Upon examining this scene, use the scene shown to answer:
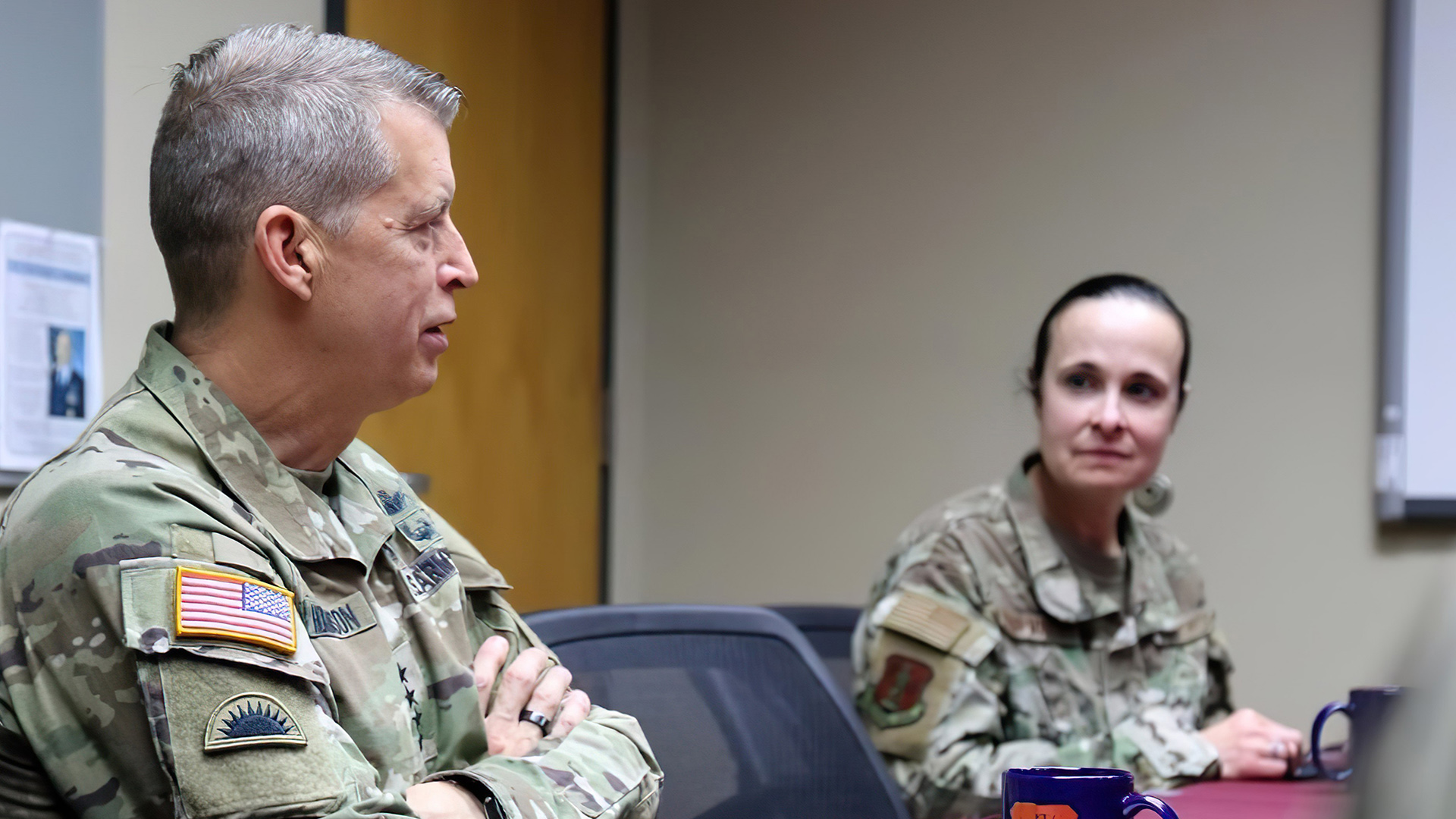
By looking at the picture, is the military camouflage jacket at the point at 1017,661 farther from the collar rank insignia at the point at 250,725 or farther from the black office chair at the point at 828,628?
the collar rank insignia at the point at 250,725

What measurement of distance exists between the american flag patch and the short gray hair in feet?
0.86

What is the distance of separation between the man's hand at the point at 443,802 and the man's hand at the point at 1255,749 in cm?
101

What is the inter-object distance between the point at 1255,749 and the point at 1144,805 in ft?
2.66

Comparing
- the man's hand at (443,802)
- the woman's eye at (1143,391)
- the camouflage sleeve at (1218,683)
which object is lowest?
the camouflage sleeve at (1218,683)

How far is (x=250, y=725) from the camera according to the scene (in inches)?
34.2

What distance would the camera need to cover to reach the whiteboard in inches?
113

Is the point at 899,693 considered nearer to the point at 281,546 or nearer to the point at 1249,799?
the point at 1249,799

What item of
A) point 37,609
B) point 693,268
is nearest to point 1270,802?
point 37,609

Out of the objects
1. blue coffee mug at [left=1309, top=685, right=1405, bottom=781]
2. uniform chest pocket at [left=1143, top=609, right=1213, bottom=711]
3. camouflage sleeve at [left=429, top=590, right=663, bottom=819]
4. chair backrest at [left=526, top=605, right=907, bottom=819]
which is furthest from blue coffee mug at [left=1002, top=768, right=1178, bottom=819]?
uniform chest pocket at [left=1143, top=609, right=1213, bottom=711]

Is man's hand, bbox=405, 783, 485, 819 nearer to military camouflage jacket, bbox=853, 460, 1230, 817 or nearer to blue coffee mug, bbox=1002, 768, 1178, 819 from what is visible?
blue coffee mug, bbox=1002, 768, 1178, 819

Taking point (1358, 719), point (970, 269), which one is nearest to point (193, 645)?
→ point (1358, 719)

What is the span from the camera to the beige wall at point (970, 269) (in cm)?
301

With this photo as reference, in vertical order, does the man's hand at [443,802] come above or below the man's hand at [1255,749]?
above

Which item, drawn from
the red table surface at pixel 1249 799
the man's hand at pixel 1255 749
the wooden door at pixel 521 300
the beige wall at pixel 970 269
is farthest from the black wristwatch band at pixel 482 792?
the beige wall at pixel 970 269
